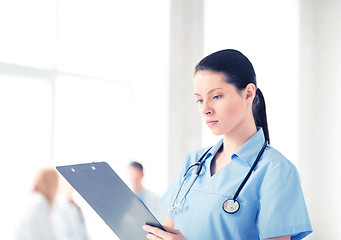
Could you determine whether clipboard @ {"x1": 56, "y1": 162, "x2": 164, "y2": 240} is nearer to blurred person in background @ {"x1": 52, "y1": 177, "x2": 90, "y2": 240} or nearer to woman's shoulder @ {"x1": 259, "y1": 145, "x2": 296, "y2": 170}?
woman's shoulder @ {"x1": 259, "y1": 145, "x2": 296, "y2": 170}

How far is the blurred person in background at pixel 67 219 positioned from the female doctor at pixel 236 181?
76.7 inches

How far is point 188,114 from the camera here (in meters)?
3.85

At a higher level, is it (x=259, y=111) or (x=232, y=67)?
(x=232, y=67)

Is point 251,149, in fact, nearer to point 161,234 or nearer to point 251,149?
point 251,149

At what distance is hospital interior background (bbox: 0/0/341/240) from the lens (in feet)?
9.60

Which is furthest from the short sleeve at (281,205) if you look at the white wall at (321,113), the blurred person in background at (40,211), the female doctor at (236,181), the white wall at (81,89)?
the white wall at (321,113)

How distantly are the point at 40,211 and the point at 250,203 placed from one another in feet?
5.91

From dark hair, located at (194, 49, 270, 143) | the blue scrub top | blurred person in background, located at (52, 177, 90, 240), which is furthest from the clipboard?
blurred person in background, located at (52, 177, 90, 240)

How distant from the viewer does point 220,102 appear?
0.98 m

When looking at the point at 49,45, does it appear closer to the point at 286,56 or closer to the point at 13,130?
the point at 13,130

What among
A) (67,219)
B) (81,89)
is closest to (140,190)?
(67,219)

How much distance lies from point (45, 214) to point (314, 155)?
2.16 metres

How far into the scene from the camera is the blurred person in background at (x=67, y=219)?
2.84 m

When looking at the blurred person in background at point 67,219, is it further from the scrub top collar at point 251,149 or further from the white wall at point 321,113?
the scrub top collar at point 251,149
